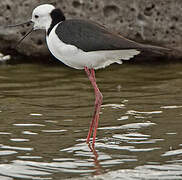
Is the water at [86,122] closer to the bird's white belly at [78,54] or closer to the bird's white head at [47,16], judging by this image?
the bird's white belly at [78,54]

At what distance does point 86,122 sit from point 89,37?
1414 millimetres

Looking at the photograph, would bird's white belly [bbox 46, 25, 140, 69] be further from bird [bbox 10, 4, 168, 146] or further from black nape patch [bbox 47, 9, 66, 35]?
black nape patch [bbox 47, 9, 66, 35]

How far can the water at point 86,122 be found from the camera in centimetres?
595

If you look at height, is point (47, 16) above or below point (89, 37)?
above

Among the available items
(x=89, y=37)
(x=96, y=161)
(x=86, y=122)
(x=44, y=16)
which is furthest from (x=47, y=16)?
(x=96, y=161)

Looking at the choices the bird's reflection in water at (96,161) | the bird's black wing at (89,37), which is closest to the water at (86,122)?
the bird's reflection in water at (96,161)

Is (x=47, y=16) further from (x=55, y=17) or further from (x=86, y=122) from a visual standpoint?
(x=86, y=122)

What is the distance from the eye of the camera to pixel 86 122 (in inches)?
307

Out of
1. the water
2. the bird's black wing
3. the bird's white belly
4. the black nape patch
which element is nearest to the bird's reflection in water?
the water

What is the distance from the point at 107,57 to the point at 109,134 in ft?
3.13

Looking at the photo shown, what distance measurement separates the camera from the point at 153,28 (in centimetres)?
1128

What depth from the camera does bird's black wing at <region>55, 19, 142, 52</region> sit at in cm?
669

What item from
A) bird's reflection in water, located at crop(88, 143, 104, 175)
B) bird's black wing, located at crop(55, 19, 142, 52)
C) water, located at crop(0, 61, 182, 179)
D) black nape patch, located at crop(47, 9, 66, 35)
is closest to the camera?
bird's reflection in water, located at crop(88, 143, 104, 175)

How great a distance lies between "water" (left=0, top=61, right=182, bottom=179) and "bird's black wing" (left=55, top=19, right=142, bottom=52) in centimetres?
110
